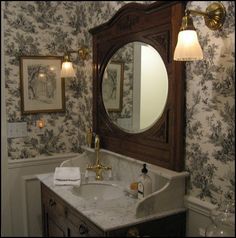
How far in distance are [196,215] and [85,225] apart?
0.44m

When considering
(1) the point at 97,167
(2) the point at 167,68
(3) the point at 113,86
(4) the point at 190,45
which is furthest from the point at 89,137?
(4) the point at 190,45

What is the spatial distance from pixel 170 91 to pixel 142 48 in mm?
282

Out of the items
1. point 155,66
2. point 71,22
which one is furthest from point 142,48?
point 71,22

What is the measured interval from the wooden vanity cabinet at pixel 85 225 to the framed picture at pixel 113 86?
55 cm

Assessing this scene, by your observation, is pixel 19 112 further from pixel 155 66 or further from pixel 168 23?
pixel 168 23

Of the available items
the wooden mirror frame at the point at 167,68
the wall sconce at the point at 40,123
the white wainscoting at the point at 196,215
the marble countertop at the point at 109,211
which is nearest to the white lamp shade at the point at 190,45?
the wooden mirror frame at the point at 167,68

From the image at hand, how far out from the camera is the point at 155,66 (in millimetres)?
1336

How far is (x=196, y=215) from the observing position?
1193 millimetres

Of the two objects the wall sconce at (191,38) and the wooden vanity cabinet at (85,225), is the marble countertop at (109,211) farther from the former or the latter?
the wall sconce at (191,38)

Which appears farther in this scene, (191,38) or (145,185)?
(145,185)

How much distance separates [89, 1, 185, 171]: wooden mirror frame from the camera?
1241 mm

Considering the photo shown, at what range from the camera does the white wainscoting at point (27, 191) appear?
1.87 metres

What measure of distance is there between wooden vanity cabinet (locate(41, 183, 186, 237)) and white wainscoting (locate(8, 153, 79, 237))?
26 centimetres

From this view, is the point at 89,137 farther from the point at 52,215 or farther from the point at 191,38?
the point at 191,38
